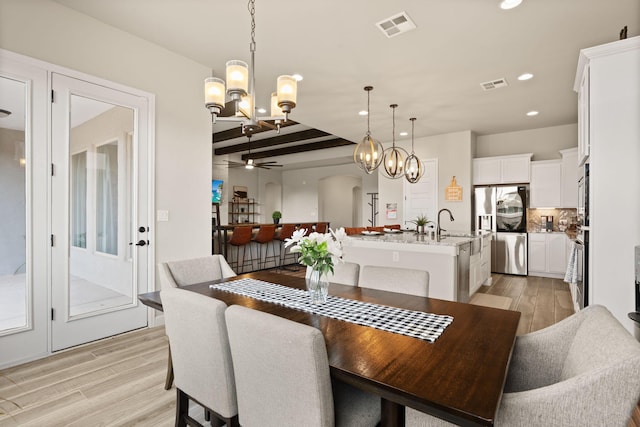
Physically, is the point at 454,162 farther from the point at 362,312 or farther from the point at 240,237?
the point at 362,312

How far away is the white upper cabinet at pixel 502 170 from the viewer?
6027 millimetres

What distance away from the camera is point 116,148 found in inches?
122

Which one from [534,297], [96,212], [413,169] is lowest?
[534,297]

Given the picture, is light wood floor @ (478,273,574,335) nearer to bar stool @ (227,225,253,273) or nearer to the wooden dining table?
the wooden dining table

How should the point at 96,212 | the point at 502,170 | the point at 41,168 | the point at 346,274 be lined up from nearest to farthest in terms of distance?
the point at 346,274 < the point at 41,168 < the point at 96,212 < the point at 502,170

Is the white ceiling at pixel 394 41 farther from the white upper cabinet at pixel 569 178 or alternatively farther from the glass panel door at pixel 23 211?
the white upper cabinet at pixel 569 178

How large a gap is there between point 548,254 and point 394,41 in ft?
16.4

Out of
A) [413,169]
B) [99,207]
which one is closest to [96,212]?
[99,207]

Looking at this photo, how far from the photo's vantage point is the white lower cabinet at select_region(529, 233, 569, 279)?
570 cm

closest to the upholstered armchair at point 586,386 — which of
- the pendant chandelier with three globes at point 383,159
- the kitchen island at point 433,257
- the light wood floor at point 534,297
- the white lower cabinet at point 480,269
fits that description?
the kitchen island at point 433,257

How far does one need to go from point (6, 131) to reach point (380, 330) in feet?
10.0

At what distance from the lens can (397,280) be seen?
6.75 ft

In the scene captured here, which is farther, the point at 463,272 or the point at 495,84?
the point at 495,84

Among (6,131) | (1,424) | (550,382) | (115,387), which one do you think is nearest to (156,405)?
(115,387)
